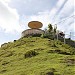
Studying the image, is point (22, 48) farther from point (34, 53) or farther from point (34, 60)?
point (34, 60)

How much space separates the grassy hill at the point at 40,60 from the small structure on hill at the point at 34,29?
7.93m

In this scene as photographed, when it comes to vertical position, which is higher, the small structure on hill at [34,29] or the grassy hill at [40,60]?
the small structure on hill at [34,29]

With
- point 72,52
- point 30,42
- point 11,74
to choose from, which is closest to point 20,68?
point 11,74

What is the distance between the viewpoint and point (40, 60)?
35188 millimetres

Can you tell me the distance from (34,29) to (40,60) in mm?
21794

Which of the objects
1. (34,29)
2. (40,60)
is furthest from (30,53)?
(34,29)

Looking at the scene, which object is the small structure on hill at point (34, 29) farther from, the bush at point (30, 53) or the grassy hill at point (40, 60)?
the bush at point (30, 53)

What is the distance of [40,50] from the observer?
4056 centimetres

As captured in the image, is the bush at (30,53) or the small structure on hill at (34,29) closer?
the bush at (30,53)

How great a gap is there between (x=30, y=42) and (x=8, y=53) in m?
5.59

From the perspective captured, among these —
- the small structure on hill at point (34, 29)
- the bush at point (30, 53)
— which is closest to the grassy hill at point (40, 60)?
the bush at point (30, 53)

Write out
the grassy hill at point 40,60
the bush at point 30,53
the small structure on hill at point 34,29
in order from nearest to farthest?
1. the grassy hill at point 40,60
2. the bush at point 30,53
3. the small structure on hill at point 34,29

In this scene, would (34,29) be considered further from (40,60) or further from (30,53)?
(40,60)

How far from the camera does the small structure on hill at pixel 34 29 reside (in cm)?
5597
